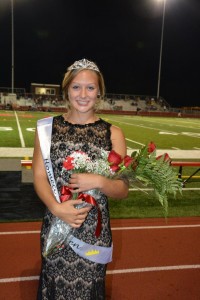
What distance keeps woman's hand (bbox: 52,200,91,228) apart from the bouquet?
53 millimetres

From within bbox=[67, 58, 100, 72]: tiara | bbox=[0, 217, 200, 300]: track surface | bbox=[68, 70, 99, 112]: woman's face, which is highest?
bbox=[67, 58, 100, 72]: tiara

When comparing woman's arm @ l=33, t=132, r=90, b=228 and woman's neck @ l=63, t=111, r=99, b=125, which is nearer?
woman's arm @ l=33, t=132, r=90, b=228

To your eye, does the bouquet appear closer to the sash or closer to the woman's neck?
the sash

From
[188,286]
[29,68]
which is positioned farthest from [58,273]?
[29,68]

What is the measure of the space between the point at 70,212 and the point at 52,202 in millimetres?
153

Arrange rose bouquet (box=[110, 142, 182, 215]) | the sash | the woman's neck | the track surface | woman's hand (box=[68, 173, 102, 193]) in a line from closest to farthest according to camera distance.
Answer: woman's hand (box=[68, 173, 102, 193])
rose bouquet (box=[110, 142, 182, 215])
the sash
the woman's neck
the track surface

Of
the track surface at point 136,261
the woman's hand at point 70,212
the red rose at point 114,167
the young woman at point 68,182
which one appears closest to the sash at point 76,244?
the young woman at point 68,182

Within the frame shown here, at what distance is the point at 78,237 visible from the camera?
6.57 feet

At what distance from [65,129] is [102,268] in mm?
930

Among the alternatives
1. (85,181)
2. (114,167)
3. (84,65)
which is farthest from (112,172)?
(84,65)

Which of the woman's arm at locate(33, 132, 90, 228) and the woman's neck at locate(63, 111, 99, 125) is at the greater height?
the woman's neck at locate(63, 111, 99, 125)

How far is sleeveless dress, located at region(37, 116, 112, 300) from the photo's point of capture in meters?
2.02

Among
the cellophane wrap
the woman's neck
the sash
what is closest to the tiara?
the woman's neck

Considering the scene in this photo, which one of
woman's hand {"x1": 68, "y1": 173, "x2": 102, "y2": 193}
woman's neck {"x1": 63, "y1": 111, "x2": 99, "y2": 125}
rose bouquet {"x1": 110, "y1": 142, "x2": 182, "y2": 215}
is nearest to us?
woman's hand {"x1": 68, "y1": 173, "x2": 102, "y2": 193}
